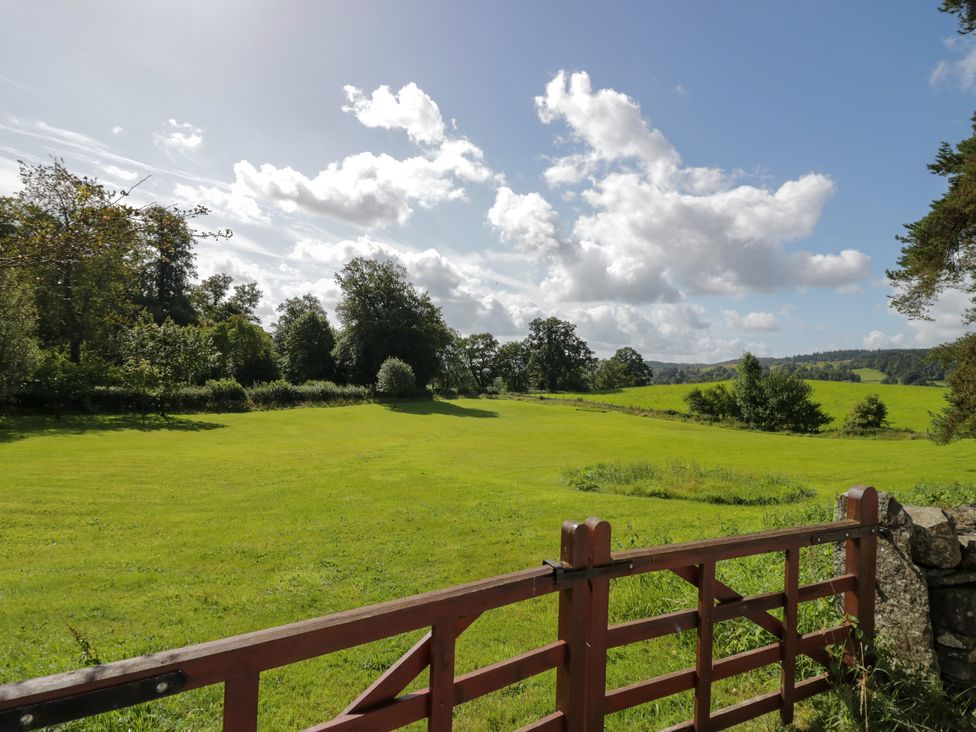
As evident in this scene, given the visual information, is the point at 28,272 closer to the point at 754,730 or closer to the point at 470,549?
the point at 754,730

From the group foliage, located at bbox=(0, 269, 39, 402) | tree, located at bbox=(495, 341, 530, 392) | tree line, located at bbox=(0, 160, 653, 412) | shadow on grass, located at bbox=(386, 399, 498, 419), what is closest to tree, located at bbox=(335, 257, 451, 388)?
tree line, located at bbox=(0, 160, 653, 412)

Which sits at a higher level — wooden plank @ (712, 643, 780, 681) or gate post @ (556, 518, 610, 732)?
gate post @ (556, 518, 610, 732)

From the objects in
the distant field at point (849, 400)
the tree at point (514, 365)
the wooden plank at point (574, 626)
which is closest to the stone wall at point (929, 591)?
the wooden plank at point (574, 626)

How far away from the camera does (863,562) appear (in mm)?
4188

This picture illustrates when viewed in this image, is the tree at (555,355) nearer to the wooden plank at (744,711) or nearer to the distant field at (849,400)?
the distant field at (849,400)

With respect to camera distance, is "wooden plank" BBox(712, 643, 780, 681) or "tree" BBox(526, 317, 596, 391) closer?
"wooden plank" BBox(712, 643, 780, 681)

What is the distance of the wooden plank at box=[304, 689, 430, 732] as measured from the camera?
2.25 meters

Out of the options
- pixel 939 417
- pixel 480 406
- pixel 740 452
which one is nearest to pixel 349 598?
pixel 939 417

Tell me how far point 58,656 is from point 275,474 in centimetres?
1288

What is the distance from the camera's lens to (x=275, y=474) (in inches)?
744

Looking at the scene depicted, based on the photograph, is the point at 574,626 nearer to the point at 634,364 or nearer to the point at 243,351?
the point at 243,351

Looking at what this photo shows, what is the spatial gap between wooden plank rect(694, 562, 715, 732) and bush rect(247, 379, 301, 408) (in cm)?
4511

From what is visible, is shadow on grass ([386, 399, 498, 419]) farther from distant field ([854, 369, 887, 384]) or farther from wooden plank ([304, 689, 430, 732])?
distant field ([854, 369, 887, 384])

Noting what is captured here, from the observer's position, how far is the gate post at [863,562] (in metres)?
4.18
